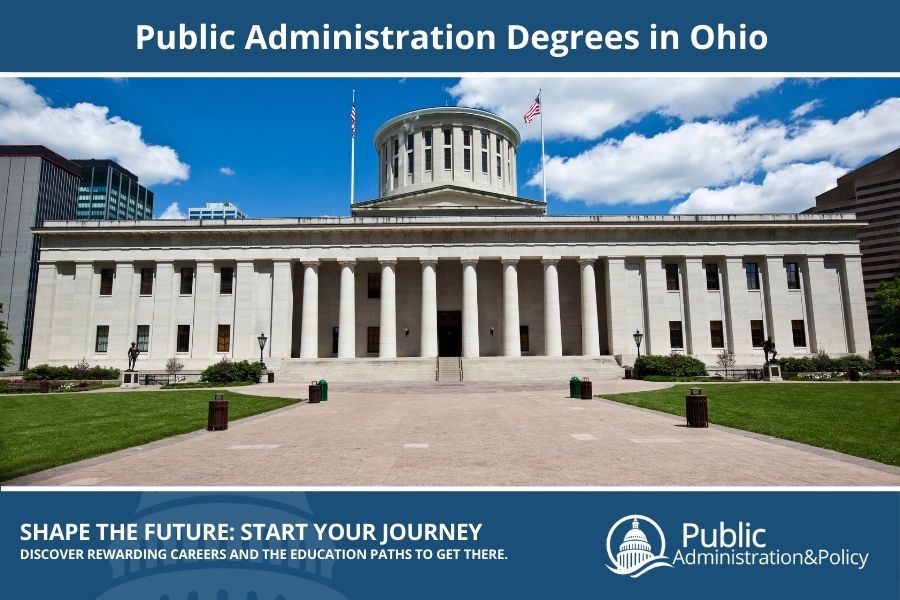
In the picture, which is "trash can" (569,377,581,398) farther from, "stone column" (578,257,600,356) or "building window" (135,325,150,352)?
"building window" (135,325,150,352)

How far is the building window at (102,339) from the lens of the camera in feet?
159

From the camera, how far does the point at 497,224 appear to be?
162 feet

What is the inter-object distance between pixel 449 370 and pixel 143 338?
2974 cm

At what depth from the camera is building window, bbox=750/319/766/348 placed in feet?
161

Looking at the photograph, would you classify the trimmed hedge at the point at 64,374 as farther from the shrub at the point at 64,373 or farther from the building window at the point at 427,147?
the building window at the point at 427,147

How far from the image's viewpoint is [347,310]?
48.9m

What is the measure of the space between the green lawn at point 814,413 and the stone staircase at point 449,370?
18.0m

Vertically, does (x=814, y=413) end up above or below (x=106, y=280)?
below

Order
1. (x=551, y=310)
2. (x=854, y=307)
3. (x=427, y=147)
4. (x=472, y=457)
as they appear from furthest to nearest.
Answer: (x=427, y=147) < (x=551, y=310) < (x=854, y=307) < (x=472, y=457)

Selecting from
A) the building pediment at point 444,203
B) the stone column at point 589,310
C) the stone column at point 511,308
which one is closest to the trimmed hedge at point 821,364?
the stone column at point 589,310

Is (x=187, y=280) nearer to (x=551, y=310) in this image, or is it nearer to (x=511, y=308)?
(x=511, y=308)

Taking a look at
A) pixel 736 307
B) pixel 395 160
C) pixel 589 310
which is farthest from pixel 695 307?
pixel 395 160

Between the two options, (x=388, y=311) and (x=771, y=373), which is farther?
(x=388, y=311)

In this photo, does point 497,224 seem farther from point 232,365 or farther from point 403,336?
point 232,365
